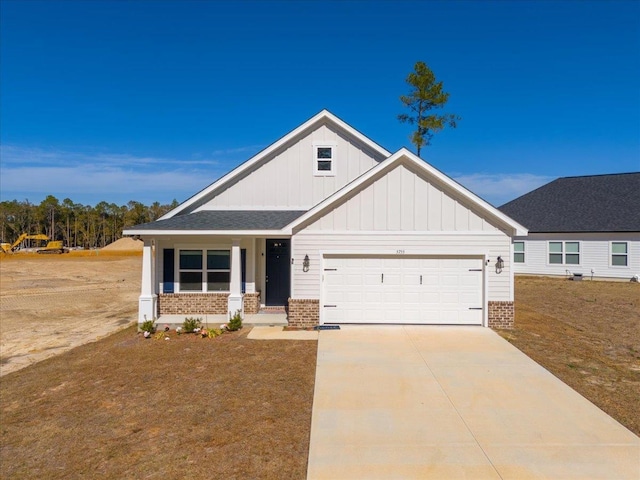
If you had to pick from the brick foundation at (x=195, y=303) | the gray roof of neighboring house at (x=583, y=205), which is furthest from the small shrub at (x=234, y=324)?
the gray roof of neighboring house at (x=583, y=205)

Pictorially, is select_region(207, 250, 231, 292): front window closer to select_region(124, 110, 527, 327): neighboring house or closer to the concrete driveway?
select_region(124, 110, 527, 327): neighboring house

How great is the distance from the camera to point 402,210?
39.5 feet

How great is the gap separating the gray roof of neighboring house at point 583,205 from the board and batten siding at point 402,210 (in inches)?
614

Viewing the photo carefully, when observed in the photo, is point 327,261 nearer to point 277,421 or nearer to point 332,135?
point 332,135

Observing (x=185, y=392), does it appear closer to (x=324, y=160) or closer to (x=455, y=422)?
(x=455, y=422)

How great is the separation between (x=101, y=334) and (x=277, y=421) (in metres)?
9.51

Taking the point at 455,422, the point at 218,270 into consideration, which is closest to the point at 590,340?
the point at 455,422

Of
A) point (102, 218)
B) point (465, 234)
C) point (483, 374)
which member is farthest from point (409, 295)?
point (102, 218)

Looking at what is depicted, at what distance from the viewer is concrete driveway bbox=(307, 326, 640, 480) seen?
16.3 ft

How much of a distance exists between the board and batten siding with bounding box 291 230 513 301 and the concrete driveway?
9.45 feet

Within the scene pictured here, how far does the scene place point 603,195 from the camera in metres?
26.9

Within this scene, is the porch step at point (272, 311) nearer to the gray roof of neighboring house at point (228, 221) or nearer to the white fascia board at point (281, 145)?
the gray roof of neighboring house at point (228, 221)

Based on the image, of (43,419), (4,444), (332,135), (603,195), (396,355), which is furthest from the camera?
(603,195)

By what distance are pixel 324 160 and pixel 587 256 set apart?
19.6 meters
